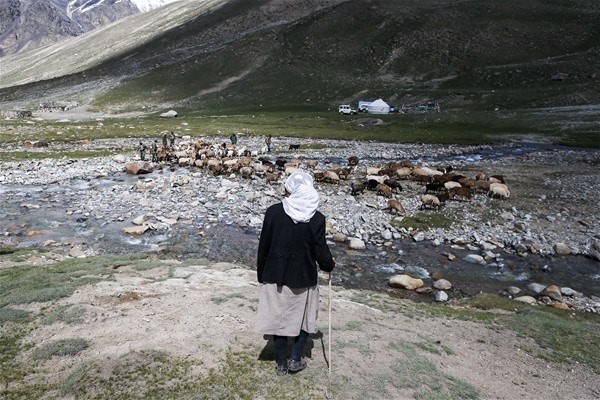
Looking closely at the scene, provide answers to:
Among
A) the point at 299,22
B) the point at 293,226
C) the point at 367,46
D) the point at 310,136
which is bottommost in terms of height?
the point at 310,136

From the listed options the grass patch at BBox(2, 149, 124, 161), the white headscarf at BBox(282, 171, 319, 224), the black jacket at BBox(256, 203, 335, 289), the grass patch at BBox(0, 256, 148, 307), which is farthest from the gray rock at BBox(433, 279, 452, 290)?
the grass patch at BBox(2, 149, 124, 161)

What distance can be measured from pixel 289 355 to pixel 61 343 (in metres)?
4.04

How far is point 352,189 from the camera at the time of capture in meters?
25.0

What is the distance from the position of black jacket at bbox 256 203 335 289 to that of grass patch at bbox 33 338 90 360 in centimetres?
365

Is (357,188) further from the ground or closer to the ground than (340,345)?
closer to the ground

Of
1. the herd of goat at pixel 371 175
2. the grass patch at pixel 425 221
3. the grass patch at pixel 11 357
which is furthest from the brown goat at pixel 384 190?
the grass patch at pixel 11 357

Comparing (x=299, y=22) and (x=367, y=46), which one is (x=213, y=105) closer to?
(x=367, y=46)

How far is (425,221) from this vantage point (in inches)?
816

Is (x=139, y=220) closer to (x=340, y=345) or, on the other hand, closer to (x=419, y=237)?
(x=419, y=237)

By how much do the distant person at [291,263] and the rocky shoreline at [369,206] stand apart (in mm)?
10515

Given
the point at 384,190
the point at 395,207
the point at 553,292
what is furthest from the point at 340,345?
the point at 384,190

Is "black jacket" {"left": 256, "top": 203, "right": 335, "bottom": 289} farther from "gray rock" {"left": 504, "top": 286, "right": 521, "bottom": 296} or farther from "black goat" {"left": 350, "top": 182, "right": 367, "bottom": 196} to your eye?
"black goat" {"left": 350, "top": 182, "right": 367, "bottom": 196}

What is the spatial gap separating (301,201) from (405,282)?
30.7 ft

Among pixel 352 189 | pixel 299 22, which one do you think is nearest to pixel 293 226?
pixel 352 189
